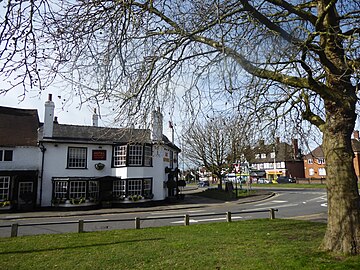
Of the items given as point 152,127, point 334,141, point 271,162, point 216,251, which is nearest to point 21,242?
point 152,127

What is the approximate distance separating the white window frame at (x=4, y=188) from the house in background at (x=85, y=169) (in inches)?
12.2

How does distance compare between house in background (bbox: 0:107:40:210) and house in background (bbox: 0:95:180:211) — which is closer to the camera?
house in background (bbox: 0:107:40:210)

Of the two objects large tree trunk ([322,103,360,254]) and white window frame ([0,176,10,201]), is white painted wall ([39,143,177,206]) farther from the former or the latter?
large tree trunk ([322,103,360,254])

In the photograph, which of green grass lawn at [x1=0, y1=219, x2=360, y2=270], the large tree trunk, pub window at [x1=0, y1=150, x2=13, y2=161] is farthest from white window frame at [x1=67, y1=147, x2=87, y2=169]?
the large tree trunk

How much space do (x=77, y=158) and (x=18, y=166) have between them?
4.83 metres

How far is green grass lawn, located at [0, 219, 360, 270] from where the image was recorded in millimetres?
7023

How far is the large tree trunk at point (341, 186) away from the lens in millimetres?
7434

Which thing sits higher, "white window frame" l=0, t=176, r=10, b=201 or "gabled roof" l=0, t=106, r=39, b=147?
"gabled roof" l=0, t=106, r=39, b=147

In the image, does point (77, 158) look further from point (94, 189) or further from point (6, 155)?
point (6, 155)

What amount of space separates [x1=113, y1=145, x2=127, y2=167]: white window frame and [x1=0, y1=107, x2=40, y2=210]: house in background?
6.67m

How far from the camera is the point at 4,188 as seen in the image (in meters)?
24.6

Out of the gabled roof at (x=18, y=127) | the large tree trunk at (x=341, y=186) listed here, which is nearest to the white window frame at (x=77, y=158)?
the gabled roof at (x=18, y=127)

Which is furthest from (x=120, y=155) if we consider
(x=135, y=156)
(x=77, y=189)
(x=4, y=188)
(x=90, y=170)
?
(x=4, y=188)

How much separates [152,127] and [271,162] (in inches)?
3174
